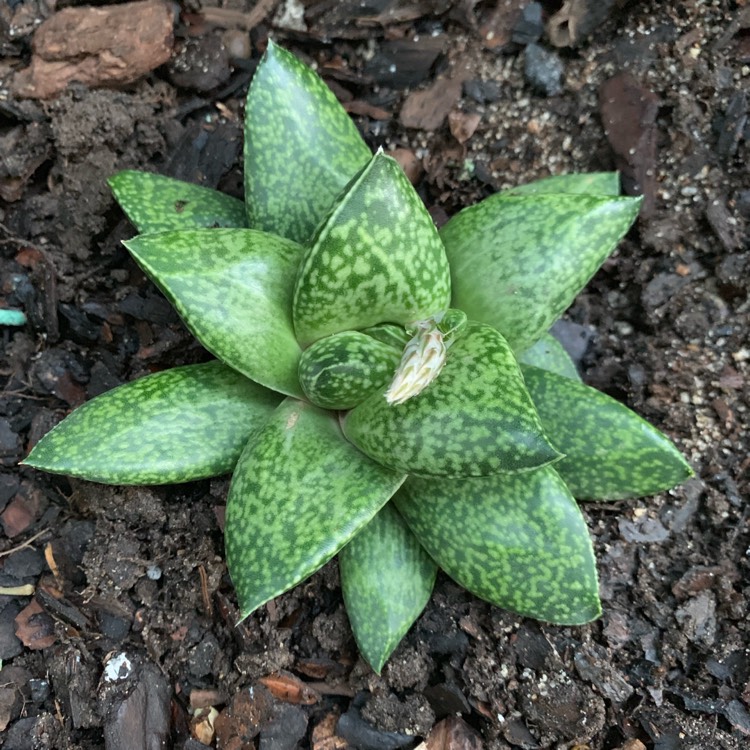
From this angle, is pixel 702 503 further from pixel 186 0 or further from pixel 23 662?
pixel 186 0

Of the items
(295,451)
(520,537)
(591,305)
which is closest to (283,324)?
(295,451)

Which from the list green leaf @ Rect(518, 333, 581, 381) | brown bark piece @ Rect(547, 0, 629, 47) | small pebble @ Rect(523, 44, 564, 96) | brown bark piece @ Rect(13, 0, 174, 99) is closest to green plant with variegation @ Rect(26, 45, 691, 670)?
green leaf @ Rect(518, 333, 581, 381)

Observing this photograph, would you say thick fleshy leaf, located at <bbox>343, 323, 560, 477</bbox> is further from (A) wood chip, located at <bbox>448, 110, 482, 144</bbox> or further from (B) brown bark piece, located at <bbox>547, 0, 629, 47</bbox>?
(B) brown bark piece, located at <bbox>547, 0, 629, 47</bbox>

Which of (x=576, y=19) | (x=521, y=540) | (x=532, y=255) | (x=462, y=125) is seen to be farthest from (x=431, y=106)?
(x=521, y=540)

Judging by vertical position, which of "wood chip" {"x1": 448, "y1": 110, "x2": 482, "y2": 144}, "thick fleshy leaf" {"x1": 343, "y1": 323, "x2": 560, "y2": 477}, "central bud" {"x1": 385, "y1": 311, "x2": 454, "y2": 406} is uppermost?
"wood chip" {"x1": 448, "y1": 110, "x2": 482, "y2": 144}

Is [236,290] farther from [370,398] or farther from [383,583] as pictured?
[383,583]

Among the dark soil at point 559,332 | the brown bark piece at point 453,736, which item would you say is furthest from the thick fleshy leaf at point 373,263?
the brown bark piece at point 453,736
